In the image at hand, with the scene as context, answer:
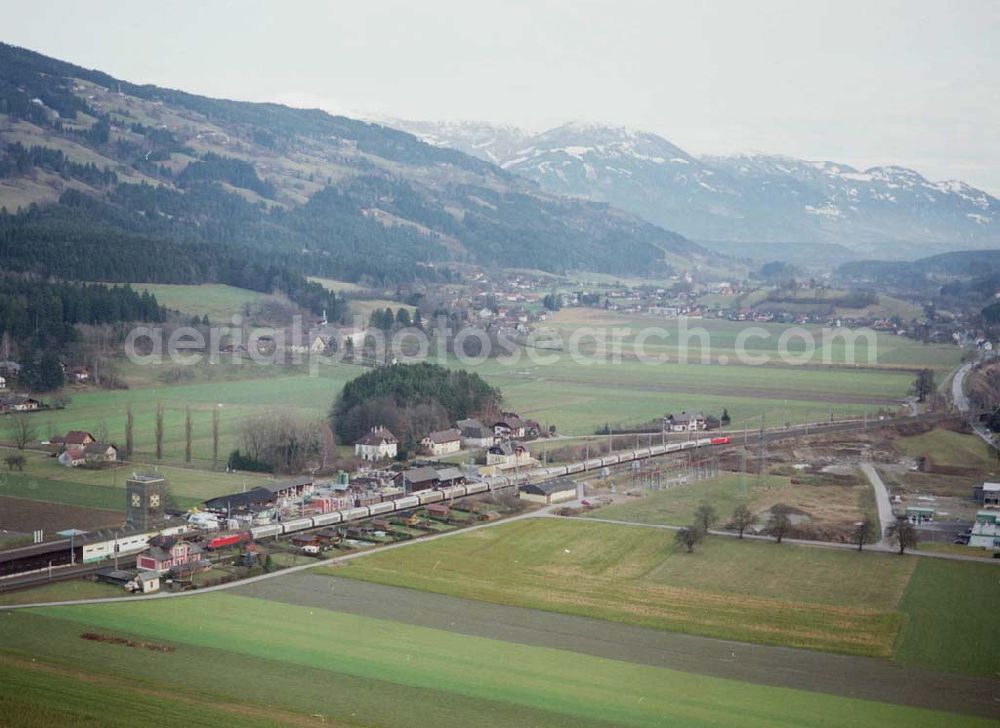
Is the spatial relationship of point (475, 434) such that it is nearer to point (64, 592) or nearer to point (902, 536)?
point (902, 536)

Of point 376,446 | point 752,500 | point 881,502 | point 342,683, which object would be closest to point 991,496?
point 881,502

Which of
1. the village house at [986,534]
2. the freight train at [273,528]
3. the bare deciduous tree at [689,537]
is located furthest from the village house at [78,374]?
the village house at [986,534]

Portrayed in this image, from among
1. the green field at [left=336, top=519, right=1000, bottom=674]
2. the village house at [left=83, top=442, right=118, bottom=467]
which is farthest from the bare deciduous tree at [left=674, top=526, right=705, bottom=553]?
the village house at [left=83, top=442, right=118, bottom=467]

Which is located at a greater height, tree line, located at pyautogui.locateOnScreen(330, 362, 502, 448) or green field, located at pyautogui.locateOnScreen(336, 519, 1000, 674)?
tree line, located at pyautogui.locateOnScreen(330, 362, 502, 448)

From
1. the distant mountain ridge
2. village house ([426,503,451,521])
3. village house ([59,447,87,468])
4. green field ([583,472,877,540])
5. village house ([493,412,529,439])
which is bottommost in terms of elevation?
village house ([426,503,451,521])

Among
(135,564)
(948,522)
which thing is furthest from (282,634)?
(948,522)

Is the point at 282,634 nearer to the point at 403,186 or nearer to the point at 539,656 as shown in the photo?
the point at 539,656

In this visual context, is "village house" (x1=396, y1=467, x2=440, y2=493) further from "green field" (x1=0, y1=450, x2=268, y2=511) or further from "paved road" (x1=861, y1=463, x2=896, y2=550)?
"paved road" (x1=861, y1=463, x2=896, y2=550)
